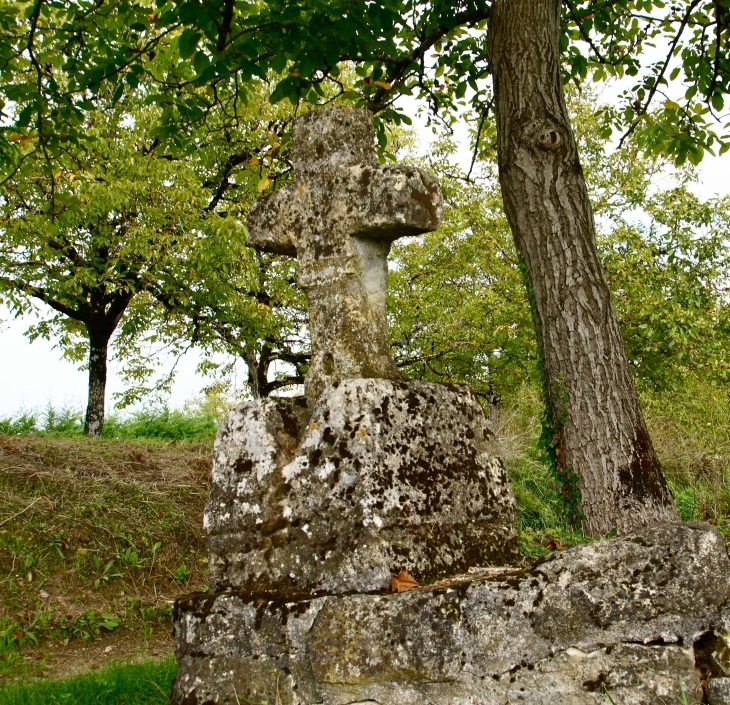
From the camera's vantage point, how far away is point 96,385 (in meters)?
14.1

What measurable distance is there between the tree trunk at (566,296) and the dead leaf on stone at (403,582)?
3.12 metres

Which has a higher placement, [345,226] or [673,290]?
[673,290]

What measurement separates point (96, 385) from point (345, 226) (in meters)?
11.7

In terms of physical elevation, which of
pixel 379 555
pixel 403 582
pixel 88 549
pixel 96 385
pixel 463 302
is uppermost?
pixel 463 302

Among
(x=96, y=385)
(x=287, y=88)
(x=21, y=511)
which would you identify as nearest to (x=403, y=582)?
(x=287, y=88)

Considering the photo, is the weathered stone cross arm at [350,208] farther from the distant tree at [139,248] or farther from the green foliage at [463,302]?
the green foliage at [463,302]

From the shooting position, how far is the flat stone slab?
2572mm

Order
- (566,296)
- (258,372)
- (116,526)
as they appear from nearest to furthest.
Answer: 1. (566,296)
2. (116,526)
3. (258,372)

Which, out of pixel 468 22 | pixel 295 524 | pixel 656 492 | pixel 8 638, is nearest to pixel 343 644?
pixel 295 524

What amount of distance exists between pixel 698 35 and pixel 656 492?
5.90 meters

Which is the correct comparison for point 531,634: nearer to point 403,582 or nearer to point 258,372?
point 403,582

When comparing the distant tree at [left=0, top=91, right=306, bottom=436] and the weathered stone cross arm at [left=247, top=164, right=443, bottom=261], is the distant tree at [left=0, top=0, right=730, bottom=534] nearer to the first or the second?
the weathered stone cross arm at [left=247, top=164, right=443, bottom=261]

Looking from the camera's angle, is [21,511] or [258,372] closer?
[21,511]

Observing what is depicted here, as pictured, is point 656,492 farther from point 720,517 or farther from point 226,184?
point 226,184
